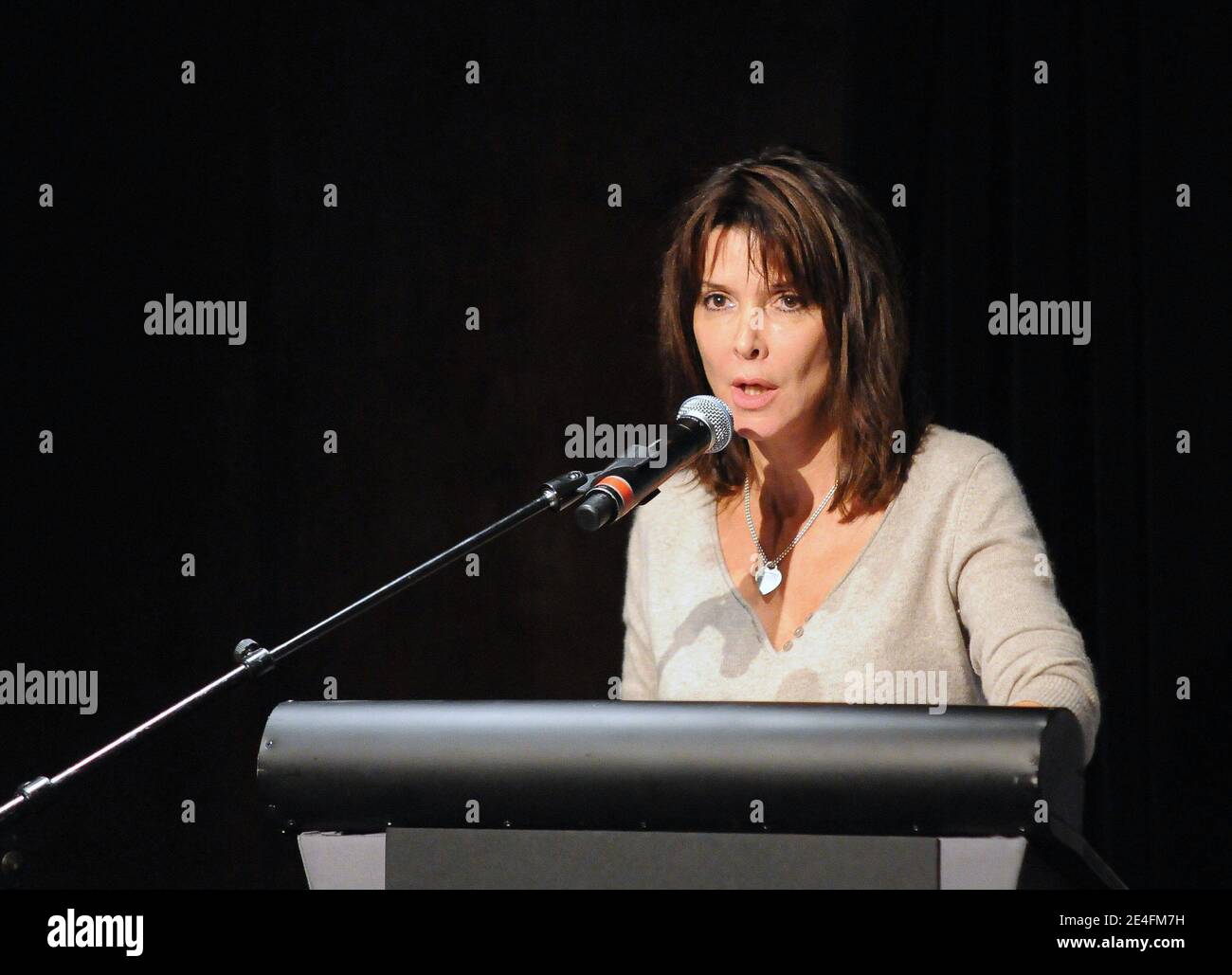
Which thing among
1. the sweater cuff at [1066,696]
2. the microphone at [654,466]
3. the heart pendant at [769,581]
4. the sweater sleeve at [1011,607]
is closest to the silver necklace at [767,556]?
the heart pendant at [769,581]

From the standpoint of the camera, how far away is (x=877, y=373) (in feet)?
6.46

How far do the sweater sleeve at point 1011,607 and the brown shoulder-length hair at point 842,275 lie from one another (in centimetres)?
13

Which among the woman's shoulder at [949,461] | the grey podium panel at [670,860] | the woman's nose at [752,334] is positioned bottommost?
the grey podium panel at [670,860]

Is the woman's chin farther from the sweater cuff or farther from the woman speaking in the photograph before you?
the sweater cuff

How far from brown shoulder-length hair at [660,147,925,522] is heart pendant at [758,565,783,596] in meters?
0.15

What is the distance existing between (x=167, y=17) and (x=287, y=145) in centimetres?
33

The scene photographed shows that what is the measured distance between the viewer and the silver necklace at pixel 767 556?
6.17 ft

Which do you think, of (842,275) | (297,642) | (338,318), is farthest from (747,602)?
(338,318)

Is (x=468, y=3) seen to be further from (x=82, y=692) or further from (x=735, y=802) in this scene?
(x=735, y=802)

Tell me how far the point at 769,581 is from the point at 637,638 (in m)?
0.28

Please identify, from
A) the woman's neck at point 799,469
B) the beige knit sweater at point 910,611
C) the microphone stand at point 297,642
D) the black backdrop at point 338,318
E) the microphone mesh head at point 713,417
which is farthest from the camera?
the black backdrop at point 338,318

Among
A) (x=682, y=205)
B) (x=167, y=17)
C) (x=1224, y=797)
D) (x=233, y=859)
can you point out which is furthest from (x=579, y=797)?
(x=167, y=17)

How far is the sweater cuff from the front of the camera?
1.50m

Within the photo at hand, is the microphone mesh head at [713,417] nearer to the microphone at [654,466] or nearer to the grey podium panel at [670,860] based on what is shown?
the microphone at [654,466]
